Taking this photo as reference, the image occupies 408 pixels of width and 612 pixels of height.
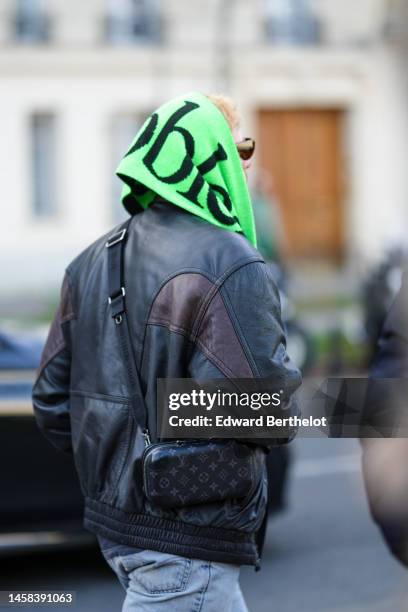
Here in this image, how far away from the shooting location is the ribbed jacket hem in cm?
226

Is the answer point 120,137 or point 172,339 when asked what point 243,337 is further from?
point 120,137

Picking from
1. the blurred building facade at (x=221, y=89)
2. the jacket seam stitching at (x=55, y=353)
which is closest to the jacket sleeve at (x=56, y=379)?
the jacket seam stitching at (x=55, y=353)

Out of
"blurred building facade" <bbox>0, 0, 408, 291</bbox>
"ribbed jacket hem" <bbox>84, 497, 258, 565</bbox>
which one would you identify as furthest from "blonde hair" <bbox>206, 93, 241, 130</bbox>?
"blurred building facade" <bbox>0, 0, 408, 291</bbox>

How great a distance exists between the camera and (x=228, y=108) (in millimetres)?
2502

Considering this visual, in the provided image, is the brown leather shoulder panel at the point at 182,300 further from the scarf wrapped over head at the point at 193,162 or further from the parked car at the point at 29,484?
the parked car at the point at 29,484

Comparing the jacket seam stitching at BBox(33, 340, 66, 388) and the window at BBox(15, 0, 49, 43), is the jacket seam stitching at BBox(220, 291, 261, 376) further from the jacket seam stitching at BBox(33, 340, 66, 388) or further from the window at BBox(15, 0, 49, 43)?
the window at BBox(15, 0, 49, 43)

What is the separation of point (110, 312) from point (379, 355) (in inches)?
33.3

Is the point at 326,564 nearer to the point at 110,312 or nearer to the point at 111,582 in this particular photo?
the point at 111,582

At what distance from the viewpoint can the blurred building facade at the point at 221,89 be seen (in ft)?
68.4

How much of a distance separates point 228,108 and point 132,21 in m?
19.6

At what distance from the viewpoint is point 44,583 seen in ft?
15.9

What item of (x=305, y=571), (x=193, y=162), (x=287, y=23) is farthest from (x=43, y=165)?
(x=193, y=162)

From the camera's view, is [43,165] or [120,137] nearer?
[43,165]

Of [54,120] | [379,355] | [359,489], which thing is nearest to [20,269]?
[359,489]
